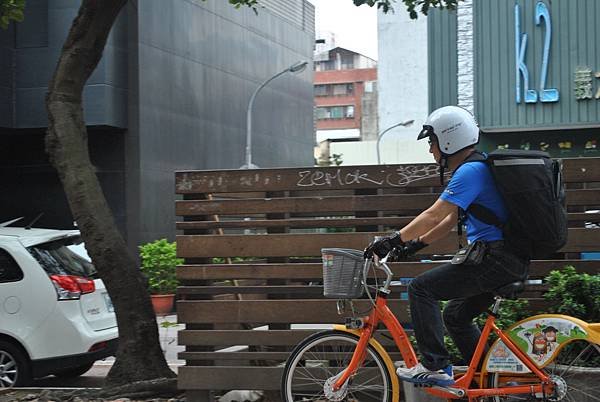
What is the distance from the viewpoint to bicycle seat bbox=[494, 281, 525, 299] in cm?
463

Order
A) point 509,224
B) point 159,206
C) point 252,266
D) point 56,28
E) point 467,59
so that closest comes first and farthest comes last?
1. point 509,224
2. point 252,266
3. point 467,59
4. point 56,28
5. point 159,206

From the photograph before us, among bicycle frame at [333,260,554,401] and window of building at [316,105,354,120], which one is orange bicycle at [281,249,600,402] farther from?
window of building at [316,105,354,120]

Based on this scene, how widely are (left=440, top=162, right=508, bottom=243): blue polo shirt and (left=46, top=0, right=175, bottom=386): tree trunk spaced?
333cm

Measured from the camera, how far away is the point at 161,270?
56.2 feet

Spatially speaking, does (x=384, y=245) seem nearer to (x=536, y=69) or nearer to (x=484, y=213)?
(x=484, y=213)

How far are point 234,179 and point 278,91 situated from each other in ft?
68.0

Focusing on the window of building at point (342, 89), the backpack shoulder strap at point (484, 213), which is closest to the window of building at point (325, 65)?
the window of building at point (342, 89)

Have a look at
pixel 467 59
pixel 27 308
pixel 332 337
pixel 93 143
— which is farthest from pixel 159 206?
pixel 332 337

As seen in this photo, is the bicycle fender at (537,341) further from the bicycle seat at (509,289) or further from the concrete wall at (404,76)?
the concrete wall at (404,76)

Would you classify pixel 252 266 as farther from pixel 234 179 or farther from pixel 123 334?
pixel 123 334

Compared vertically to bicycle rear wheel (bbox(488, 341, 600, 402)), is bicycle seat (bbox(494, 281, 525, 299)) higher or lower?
higher

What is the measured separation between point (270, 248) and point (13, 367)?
124 inches

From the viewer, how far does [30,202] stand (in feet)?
61.9

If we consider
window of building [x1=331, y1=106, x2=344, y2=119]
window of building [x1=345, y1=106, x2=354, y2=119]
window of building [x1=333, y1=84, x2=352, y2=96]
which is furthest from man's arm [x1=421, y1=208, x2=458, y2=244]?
window of building [x1=333, y1=84, x2=352, y2=96]
